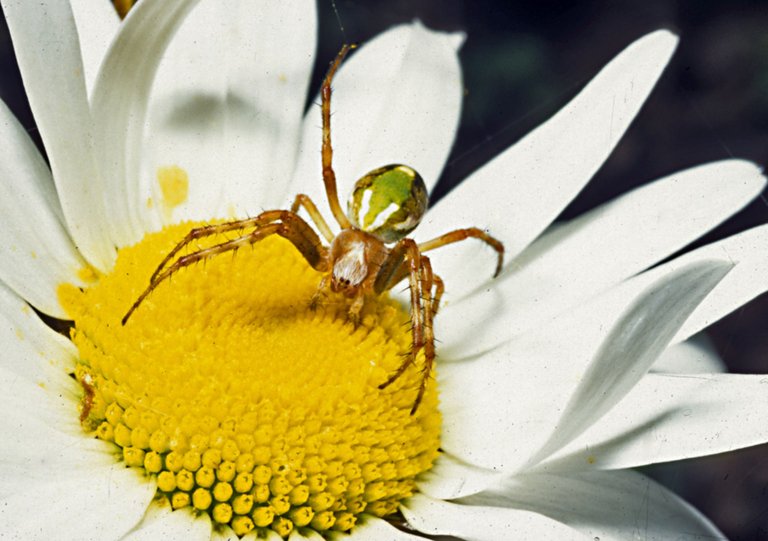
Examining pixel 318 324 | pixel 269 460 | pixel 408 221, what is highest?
pixel 408 221

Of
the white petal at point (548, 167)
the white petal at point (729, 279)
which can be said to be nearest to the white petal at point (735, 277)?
the white petal at point (729, 279)

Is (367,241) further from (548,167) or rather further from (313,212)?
(548,167)

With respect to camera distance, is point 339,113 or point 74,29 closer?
point 74,29

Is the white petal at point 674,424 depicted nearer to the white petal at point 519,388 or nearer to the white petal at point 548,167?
the white petal at point 519,388

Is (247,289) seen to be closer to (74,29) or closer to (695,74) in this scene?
(74,29)

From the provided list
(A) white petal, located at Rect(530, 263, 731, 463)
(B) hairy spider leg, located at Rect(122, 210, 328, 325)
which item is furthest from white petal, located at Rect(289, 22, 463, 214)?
(A) white petal, located at Rect(530, 263, 731, 463)

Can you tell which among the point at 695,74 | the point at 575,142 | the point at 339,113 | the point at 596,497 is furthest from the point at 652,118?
the point at 596,497
